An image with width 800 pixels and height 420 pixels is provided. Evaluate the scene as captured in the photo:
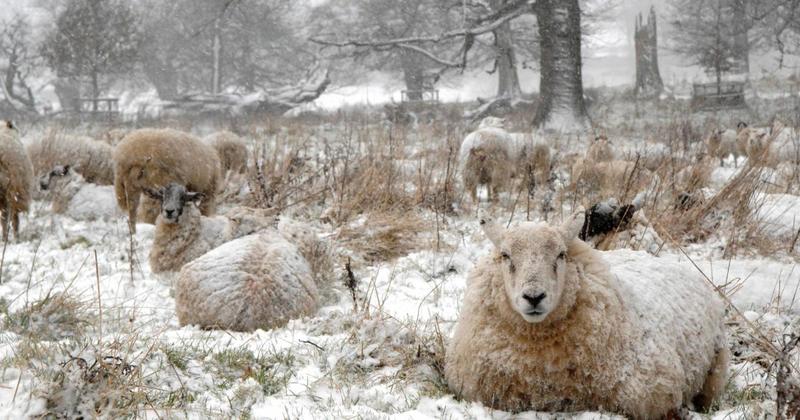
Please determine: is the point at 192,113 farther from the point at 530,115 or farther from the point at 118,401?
the point at 118,401

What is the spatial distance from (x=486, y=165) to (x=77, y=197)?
19.8 feet

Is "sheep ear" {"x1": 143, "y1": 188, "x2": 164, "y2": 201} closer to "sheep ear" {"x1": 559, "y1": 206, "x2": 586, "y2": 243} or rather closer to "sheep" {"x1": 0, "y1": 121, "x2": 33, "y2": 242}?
"sheep" {"x1": 0, "y1": 121, "x2": 33, "y2": 242}

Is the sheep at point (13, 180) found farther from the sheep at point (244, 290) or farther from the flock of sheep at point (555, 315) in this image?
the flock of sheep at point (555, 315)

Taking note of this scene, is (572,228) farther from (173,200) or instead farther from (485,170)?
(485,170)

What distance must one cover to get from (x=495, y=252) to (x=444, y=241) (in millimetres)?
3442

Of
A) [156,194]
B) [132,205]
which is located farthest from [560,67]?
[156,194]

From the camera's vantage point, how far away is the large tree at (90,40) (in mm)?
27281

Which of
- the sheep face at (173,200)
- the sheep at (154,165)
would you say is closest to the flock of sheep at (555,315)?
the sheep face at (173,200)

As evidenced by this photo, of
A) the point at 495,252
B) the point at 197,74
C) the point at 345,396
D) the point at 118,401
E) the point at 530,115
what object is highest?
the point at 197,74

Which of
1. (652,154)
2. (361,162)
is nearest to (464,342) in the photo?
(361,162)

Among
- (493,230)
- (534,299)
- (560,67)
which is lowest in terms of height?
(534,299)

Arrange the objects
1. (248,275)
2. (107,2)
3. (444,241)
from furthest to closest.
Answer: (107,2) < (444,241) < (248,275)

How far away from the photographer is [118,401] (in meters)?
2.47

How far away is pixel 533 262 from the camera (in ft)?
8.83
